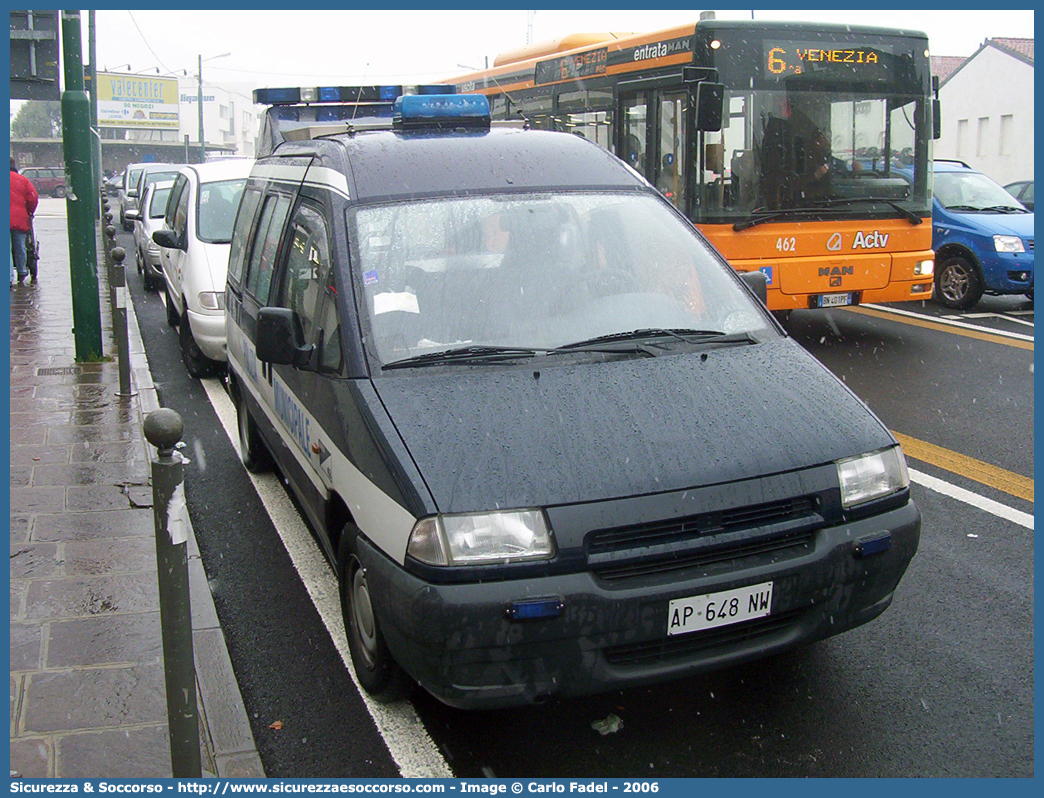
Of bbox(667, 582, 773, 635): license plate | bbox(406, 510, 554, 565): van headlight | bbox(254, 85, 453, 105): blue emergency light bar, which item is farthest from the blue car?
bbox(406, 510, 554, 565): van headlight

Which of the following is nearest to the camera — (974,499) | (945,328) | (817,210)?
(974,499)

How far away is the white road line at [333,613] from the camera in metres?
3.35

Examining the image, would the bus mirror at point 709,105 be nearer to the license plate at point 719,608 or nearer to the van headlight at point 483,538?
the license plate at point 719,608

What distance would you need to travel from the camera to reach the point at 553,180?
4508 millimetres

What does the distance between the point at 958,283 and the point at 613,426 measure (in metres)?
11.0

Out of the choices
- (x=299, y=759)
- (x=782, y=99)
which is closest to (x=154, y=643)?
(x=299, y=759)

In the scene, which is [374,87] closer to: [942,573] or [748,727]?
[942,573]

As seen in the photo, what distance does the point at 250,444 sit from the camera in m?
6.41

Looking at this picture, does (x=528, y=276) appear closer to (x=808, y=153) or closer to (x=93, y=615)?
(x=93, y=615)

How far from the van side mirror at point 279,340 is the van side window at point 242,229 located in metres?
2.04

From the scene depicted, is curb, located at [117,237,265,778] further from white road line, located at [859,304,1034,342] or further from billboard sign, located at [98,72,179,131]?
billboard sign, located at [98,72,179,131]

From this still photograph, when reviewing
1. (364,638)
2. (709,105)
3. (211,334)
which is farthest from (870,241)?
(364,638)

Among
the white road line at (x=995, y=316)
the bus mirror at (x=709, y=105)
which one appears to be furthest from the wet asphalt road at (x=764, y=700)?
the white road line at (x=995, y=316)

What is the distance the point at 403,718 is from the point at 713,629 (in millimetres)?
1135
